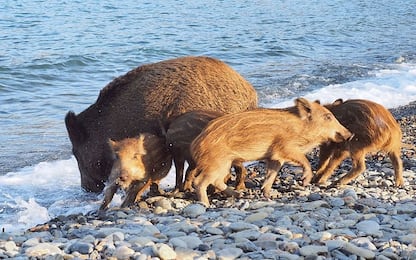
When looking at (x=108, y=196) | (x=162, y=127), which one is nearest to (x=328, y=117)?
(x=162, y=127)

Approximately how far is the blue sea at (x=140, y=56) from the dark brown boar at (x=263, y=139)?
1696mm

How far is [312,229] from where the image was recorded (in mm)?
5785

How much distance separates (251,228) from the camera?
5789mm

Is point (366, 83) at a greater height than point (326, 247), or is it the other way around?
point (326, 247)

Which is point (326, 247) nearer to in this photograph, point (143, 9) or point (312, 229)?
point (312, 229)

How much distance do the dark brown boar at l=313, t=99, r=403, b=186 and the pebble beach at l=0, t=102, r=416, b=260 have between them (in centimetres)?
24

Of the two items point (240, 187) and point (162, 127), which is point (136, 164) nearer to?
point (162, 127)

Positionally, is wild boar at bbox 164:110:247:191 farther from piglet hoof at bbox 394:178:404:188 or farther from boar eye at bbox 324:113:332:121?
piglet hoof at bbox 394:178:404:188

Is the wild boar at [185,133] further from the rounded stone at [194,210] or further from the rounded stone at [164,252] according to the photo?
the rounded stone at [164,252]

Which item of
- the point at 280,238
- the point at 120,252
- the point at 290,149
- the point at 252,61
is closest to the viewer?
the point at 120,252

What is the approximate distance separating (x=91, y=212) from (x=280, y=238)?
2.74 meters

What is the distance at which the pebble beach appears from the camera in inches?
204

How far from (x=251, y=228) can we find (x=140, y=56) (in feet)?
44.8

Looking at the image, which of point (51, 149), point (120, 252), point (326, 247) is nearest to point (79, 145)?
point (51, 149)
